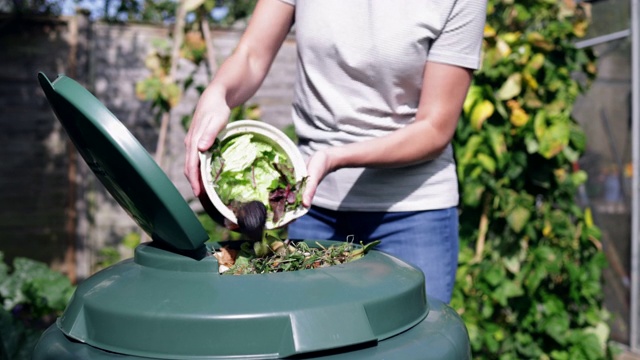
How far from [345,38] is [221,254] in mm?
626

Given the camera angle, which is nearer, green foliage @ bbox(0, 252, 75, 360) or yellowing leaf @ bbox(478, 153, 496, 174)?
green foliage @ bbox(0, 252, 75, 360)

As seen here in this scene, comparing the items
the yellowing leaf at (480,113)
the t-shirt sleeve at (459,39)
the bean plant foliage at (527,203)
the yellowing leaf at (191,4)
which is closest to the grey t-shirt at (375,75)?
the t-shirt sleeve at (459,39)

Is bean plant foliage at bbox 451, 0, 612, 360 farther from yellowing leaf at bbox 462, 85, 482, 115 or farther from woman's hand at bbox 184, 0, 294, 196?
woman's hand at bbox 184, 0, 294, 196

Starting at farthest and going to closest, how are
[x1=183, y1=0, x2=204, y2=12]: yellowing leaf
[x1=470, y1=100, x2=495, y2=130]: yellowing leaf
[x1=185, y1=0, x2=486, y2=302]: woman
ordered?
[x1=183, y1=0, x2=204, y2=12]: yellowing leaf
[x1=470, y1=100, x2=495, y2=130]: yellowing leaf
[x1=185, y1=0, x2=486, y2=302]: woman

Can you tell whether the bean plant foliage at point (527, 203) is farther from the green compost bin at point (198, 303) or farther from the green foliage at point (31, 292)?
the green compost bin at point (198, 303)

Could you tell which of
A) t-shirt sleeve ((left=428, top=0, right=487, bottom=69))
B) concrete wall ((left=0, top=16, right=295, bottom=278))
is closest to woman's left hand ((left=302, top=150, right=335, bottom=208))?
t-shirt sleeve ((left=428, top=0, right=487, bottom=69))

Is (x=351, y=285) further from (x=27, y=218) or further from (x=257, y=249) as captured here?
(x=27, y=218)

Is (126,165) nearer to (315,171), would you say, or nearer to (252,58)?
(315,171)

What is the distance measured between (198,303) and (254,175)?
428mm

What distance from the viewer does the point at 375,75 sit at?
1703 millimetres

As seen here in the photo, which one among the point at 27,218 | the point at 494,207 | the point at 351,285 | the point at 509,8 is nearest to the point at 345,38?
the point at 351,285

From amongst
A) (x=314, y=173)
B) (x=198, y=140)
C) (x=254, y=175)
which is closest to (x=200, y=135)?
(x=198, y=140)

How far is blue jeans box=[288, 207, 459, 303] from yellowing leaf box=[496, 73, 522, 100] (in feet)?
4.83

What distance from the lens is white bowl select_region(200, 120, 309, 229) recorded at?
137cm
